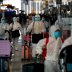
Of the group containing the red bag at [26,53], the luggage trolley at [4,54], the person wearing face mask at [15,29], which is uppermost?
the luggage trolley at [4,54]

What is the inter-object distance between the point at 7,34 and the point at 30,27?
4.63 ft

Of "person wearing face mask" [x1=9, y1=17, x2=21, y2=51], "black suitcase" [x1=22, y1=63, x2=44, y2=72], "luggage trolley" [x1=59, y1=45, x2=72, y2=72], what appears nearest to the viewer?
"luggage trolley" [x1=59, y1=45, x2=72, y2=72]

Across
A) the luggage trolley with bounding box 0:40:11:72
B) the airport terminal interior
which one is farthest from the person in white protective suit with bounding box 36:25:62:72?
the luggage trolley with bounding box 0:40:11:72

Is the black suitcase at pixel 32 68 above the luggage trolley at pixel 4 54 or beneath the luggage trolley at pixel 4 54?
beneath

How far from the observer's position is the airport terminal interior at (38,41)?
557cm

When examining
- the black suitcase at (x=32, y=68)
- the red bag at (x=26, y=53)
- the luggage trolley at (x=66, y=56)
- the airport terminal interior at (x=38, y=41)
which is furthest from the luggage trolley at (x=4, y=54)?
the red bag at (x=26, y=53)

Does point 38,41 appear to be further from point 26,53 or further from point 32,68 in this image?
point 32,68

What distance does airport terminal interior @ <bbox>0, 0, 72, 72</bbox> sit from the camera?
219 inches

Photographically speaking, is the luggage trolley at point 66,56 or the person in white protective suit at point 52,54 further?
the person in white protective suit at point 52,54

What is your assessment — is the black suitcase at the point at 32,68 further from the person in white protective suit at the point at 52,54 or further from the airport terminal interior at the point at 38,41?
the person in white protective suit at the point at 52,54

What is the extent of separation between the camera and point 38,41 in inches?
378

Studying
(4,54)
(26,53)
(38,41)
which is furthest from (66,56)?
(26,53)

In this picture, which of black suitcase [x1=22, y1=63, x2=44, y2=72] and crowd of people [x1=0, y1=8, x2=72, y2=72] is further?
crowd of people [x1=0, y1=8, x2=72, y2=72]

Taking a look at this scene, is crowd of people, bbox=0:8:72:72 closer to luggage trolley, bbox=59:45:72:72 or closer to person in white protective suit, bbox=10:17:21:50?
person in white protective suit, bbox=10:17:21:50
